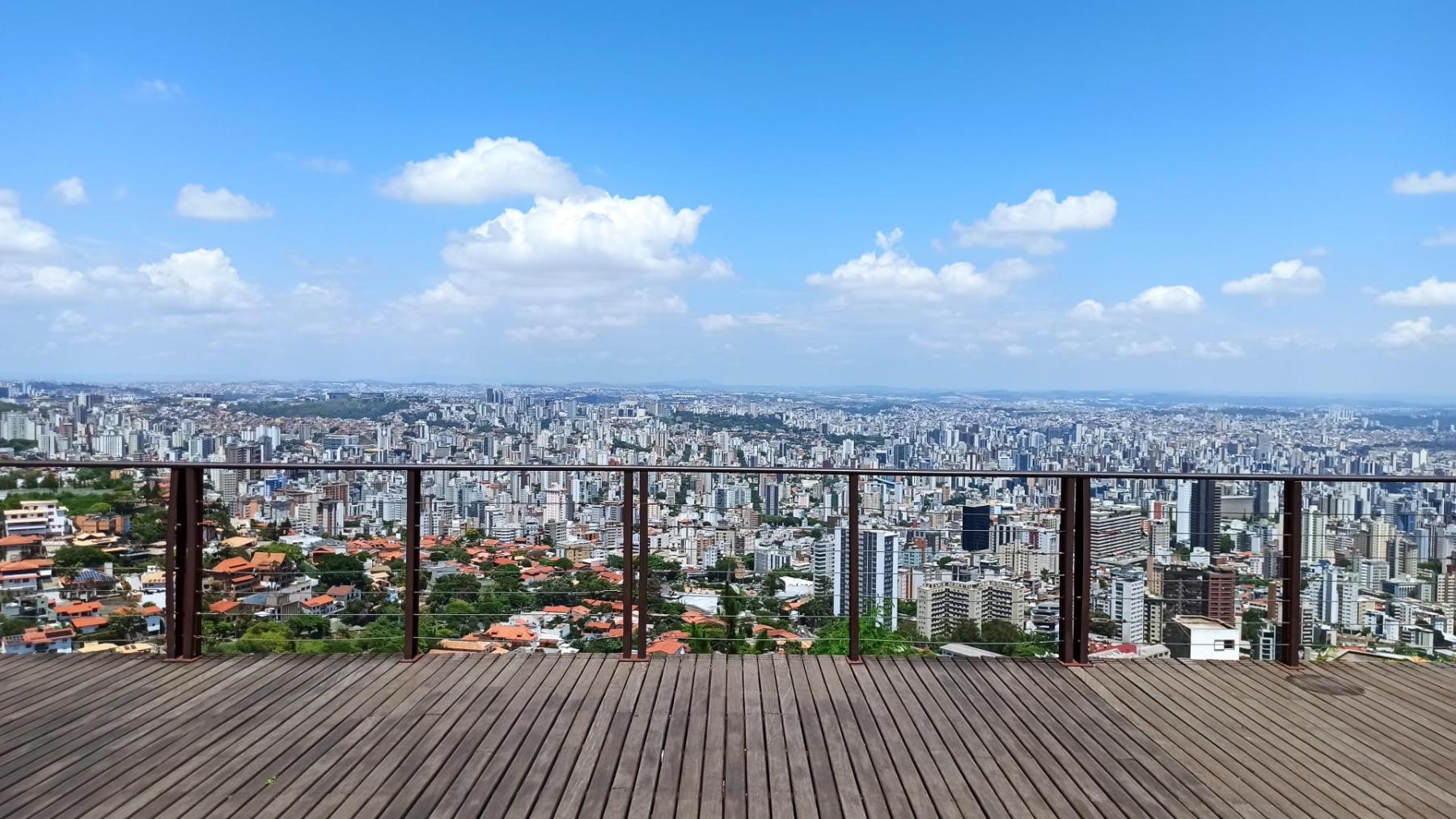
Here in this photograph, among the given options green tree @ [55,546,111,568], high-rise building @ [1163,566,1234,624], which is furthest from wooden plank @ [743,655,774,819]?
green tree @ [55,546,111,568]

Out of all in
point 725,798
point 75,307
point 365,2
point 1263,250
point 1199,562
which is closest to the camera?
point 725,798

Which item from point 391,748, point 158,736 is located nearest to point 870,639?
point 391,748

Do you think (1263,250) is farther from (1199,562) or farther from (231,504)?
(231,504)

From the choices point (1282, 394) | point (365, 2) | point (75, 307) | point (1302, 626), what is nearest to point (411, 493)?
point (1302, 626)

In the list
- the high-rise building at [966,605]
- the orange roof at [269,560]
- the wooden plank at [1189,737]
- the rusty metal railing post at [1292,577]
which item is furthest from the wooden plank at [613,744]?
the rusty metal railing post at [1292,577]

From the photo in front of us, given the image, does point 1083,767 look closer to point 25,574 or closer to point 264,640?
point 264,640

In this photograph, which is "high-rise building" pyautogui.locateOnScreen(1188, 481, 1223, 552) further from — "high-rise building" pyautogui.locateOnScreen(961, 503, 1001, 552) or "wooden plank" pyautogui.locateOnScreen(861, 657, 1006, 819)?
"wooden plank" pyautogui.locateOnScreen(861, 657, 1006, 819)

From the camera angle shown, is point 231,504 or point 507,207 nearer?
point 231,504

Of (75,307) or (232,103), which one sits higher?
(232,103)
